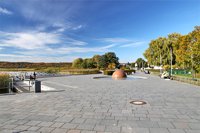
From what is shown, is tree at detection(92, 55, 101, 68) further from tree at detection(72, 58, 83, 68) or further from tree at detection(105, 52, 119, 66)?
tree at detection(72, 58, 83, 68)

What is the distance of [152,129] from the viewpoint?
432 centimetres

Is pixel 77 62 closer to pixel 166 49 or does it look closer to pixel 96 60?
pixel 96 60

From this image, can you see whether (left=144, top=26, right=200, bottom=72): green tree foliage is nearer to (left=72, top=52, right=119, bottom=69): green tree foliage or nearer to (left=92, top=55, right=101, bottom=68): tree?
(left=72, top=52, right=119, bottom=69): green tree foliage

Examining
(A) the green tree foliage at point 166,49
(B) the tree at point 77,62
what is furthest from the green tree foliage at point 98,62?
(A) the green tree foliage at point 166,49

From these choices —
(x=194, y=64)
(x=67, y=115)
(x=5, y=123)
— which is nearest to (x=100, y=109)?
(x=67, y=115)

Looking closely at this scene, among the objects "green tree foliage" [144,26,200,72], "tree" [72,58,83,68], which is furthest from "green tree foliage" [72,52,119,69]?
"green tree foliage" [144,26,200,72]

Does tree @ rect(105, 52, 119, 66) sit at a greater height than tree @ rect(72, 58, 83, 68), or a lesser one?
greater

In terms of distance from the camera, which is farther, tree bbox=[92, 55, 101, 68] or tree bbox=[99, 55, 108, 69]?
tree bbox=[92, 55, 101, 68]

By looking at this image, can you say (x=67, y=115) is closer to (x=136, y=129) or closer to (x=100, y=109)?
(x=100, y=109)

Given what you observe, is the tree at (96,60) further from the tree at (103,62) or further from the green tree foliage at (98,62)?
the tree at (103,62)

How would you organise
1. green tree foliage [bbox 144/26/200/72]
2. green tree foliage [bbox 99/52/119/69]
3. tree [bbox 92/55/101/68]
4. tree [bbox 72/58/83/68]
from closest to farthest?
1. green tree foliage [bbox 144/26/200/72]
2. tree [bbox 72/58/83/68]
3. green tree foliage [bbox 99/52/119/69]
4. tree [bbox 92/55/101/68]

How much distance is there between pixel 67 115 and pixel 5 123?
183 cm

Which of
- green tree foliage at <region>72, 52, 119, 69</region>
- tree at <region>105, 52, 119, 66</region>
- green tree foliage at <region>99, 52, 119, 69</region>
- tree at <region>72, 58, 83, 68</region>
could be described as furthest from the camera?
tree at <region>105, 52, 119, 66</region>

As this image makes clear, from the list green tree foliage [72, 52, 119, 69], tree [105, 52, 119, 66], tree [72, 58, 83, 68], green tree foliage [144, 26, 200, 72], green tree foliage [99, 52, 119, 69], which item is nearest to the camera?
green tree foliage [144, 26, 200, 72]
